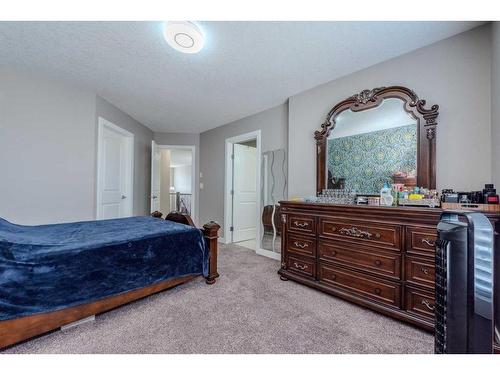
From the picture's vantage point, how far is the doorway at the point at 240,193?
420 centimetres

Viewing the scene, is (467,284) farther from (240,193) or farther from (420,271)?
(240,193)

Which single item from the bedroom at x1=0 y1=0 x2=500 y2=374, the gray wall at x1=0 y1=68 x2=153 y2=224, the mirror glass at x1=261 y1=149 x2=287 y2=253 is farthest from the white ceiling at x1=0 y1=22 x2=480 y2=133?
the mirror glass at x1=261 y1=149 x2=287 y2=253

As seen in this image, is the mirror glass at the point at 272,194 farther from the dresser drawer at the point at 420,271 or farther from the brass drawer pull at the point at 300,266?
the dresser drawer at the point at 420,271

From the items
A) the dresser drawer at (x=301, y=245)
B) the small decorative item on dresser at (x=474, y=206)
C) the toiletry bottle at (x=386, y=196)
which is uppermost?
the toiletry bottle at (x=386, y=196)

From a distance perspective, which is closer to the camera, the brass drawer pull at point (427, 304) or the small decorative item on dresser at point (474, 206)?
the small decorative item on dresser at point (474, 206)

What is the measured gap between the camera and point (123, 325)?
5.25ft

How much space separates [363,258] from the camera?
184 cm

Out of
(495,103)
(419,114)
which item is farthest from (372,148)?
(495,103)

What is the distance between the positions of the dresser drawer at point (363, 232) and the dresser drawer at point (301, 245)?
6.9 inches

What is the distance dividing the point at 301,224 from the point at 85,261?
1.90 m

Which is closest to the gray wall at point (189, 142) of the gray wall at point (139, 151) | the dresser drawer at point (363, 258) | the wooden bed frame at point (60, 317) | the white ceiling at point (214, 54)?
the gray wall at point (139, 151)

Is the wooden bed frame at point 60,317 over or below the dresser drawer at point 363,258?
Answer: below
